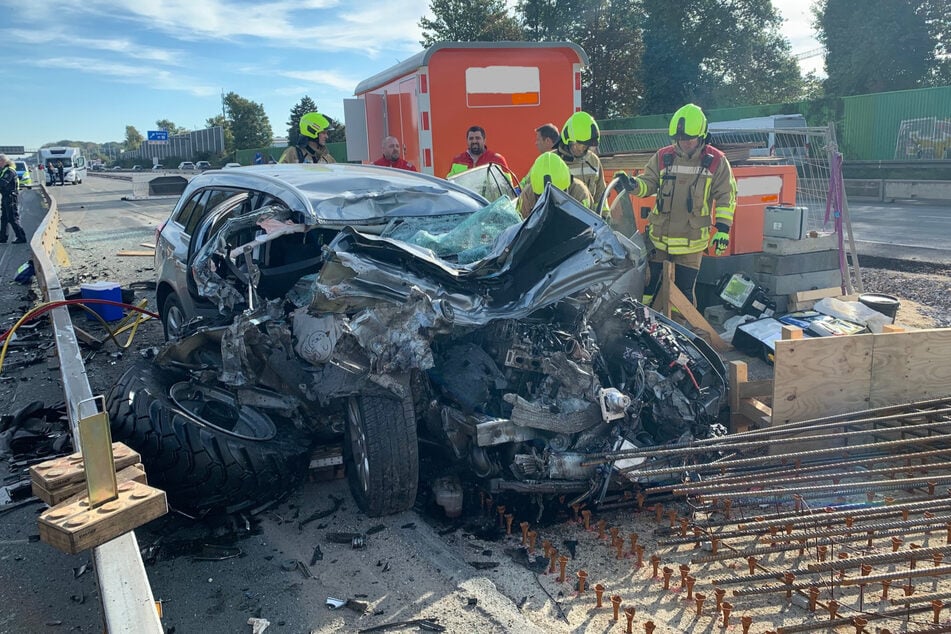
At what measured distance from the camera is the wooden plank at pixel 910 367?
451 cm

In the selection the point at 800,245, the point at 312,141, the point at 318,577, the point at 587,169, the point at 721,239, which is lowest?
the point at 318,577

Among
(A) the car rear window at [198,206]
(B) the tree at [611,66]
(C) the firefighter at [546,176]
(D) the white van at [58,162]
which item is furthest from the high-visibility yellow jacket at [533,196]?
(D) the white van at [58,162]

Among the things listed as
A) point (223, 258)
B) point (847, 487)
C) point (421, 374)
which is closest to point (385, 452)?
point (421, 374)

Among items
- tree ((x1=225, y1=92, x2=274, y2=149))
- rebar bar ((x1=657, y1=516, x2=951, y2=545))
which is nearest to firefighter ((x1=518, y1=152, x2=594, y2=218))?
rebar bar ((x1=657, y1=516, x2=951, y2=545))

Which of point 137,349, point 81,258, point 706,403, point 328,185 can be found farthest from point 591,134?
point 81,258

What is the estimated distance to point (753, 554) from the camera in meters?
3.02

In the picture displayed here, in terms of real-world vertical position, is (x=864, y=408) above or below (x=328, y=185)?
below

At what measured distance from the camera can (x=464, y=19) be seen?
142ft

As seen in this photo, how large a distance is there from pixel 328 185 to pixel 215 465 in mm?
2035

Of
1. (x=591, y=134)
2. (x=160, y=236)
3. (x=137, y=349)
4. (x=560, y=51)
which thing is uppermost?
(x=560, y=51)

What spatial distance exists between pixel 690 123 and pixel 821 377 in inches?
96.3

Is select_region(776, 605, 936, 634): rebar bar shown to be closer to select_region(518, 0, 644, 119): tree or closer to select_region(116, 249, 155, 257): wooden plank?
select_region(116, 249, 155, 257): wooden plank

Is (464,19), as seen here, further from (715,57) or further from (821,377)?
(821,377)

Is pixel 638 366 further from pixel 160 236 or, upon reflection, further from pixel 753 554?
pixel 160 236
